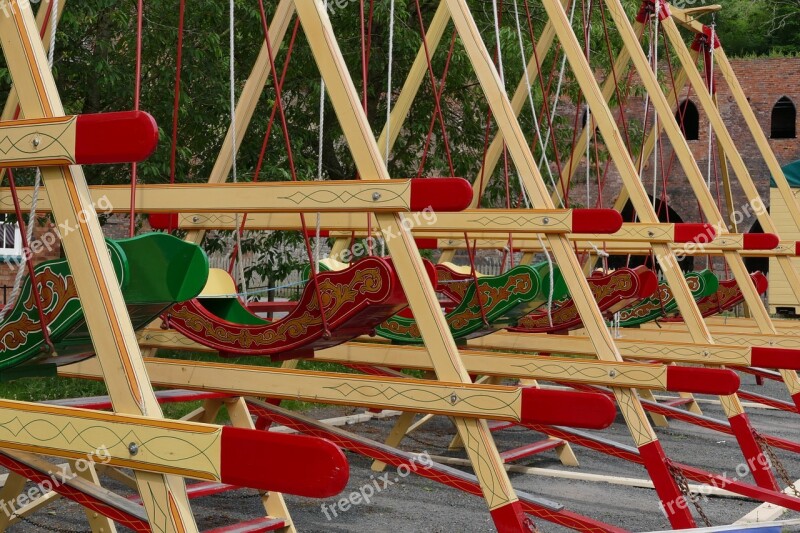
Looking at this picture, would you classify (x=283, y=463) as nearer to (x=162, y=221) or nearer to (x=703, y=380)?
(x=703, y=380)

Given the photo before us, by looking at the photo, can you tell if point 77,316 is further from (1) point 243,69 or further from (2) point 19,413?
(1) point 243,69

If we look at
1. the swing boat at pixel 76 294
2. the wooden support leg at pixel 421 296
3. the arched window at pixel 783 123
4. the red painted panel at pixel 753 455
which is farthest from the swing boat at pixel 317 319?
the arched window at pixel 783 123

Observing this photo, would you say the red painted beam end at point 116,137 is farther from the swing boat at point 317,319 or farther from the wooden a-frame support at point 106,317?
the swing boat at point 317,319

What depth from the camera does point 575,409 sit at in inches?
154

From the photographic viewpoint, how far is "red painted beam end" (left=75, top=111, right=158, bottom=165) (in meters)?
2.72

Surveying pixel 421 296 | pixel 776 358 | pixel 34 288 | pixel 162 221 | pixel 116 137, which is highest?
pixel 116 137

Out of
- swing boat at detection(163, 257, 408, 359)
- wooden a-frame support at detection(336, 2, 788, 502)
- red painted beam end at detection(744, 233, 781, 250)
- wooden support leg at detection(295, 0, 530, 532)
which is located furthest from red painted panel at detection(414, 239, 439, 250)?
wooden support leg at detection(295, 0, 530, 532)

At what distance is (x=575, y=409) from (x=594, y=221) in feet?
5.39

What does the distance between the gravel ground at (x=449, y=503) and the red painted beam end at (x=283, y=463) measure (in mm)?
3000

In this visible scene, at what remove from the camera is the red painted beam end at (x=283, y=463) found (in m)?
2.62

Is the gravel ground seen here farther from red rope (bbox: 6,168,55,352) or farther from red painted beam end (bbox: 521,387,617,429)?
red rope (bbox: 6,168,55,352)

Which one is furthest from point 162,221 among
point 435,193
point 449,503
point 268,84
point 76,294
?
point 268,84

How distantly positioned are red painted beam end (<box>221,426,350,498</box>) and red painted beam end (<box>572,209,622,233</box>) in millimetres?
2925

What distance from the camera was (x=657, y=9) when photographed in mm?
8641
